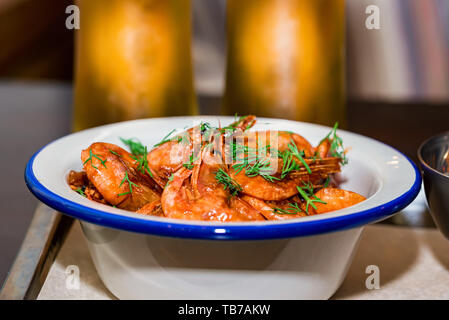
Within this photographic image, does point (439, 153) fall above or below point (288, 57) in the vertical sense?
below

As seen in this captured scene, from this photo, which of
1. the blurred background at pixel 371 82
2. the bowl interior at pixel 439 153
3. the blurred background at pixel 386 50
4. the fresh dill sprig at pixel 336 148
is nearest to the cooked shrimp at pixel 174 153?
the fresh dill sprig at pixel 336 148

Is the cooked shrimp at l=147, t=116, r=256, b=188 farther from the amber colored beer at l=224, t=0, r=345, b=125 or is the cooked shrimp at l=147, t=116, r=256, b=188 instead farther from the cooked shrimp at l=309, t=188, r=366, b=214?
the amber colored beer at l=224, t=0, r=345, b=125

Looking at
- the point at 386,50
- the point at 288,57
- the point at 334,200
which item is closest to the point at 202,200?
the point at 334,200

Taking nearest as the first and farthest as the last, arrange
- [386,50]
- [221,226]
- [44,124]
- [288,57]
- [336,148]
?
[221,226] → [336,148] → [288,57] → [44,124] → [386,50]

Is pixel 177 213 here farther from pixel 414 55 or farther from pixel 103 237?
pixel 414 55

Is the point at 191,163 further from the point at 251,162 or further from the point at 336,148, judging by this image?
the point at 336,148
